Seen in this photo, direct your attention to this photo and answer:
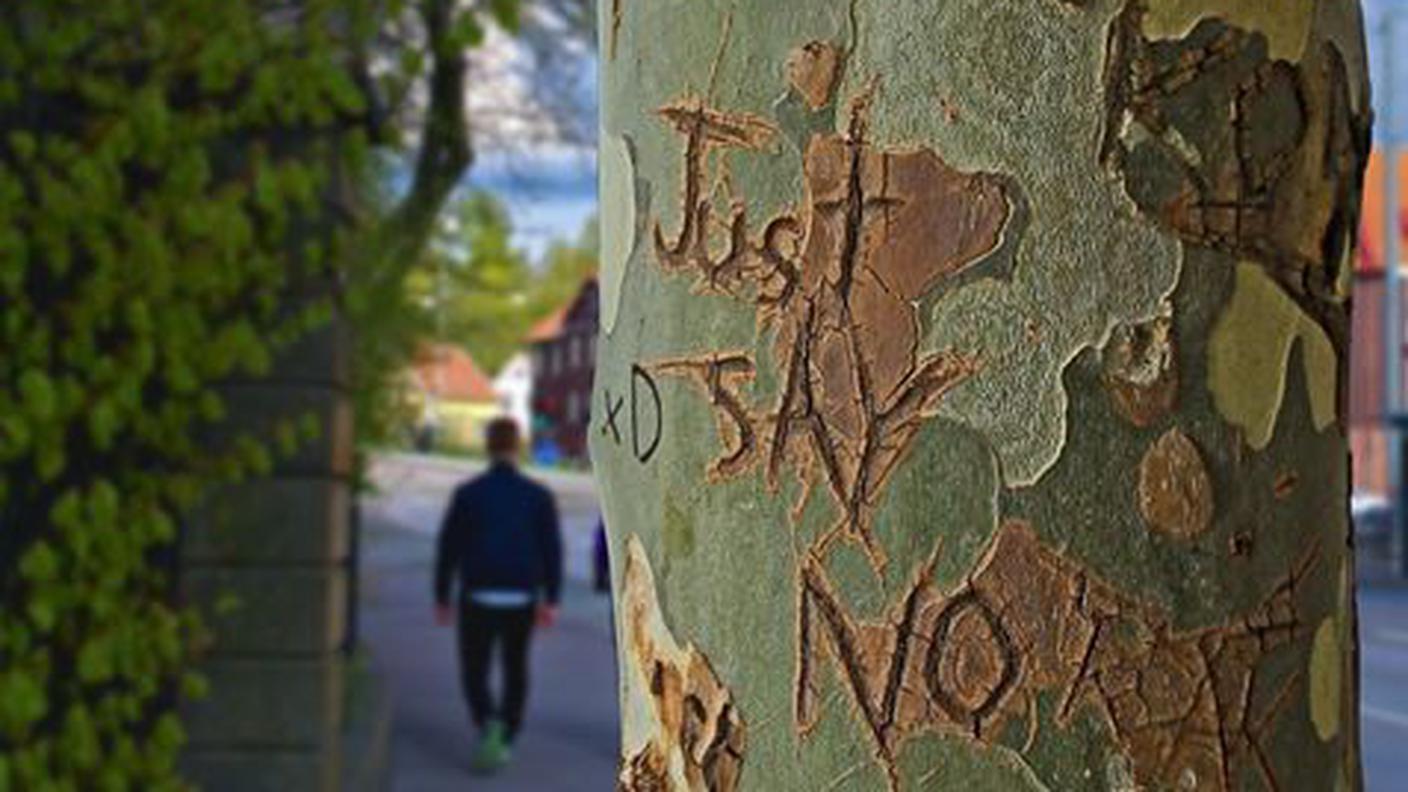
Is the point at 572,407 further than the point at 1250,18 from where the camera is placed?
Yes

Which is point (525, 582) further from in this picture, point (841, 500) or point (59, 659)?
point (841, 500)

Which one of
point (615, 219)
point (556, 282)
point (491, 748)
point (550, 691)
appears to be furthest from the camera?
point (556, 282)

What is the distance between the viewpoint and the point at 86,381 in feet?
19.3

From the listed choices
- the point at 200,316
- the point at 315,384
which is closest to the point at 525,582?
the point at 315,384

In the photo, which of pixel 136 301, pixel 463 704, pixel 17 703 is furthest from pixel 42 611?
pixel 463 704

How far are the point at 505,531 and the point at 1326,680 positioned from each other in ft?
29.0

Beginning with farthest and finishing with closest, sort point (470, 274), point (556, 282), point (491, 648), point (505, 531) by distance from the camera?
point (556, 282)
point (470, 274)
point (491, 648)
point (505, 531)

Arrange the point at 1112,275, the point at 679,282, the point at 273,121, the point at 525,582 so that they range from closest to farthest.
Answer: the point at 1112,275
the point at 679,282
the point at 273,121
the point at 525,582

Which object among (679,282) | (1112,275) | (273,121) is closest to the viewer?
(1112,275)

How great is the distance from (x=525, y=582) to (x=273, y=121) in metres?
4.13

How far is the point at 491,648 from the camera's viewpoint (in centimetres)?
1052

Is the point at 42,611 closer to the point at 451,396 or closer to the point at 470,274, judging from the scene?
the point at 470,274

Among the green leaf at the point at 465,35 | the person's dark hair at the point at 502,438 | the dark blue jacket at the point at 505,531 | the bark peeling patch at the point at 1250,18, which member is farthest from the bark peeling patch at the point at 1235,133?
the person's dark hair at the point at 502,438

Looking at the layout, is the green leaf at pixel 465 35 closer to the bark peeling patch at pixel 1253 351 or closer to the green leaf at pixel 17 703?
A: the green leaf at pixel 17 703
